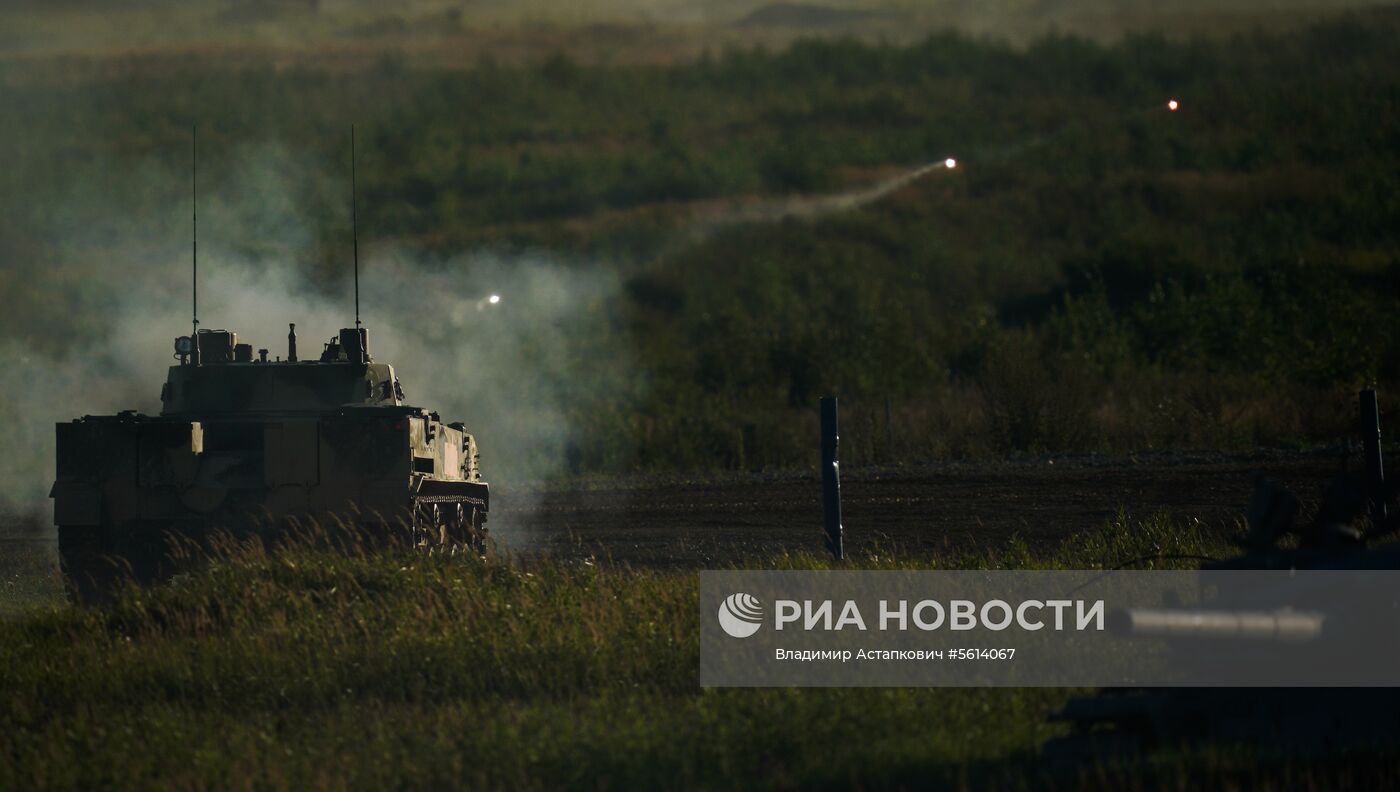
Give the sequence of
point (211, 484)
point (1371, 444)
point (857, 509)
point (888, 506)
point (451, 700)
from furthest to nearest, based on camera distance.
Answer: point (888, 506)
point (857, 509)
point (211, 484)
point (1371, 444)
point (451, 700)

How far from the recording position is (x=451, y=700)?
27.7ft

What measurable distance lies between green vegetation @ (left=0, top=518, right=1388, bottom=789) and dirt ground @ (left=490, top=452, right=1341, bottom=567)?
352cm

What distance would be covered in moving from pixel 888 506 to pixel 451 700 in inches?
457

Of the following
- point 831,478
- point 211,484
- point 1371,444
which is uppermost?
point 211,484

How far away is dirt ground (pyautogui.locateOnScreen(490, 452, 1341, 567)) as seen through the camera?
1588cm

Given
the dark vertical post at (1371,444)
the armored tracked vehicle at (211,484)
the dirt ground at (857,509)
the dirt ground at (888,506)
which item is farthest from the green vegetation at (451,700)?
the dirt ground at (888,506)

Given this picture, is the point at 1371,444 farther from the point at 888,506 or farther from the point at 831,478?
the point at 888,506

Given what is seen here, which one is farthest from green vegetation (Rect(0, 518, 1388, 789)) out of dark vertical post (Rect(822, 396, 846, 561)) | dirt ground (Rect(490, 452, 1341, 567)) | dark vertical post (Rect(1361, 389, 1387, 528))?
dirt ground (Rect(490, 452, 1341, 567))

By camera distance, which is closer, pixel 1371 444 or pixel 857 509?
pixel 1371 444

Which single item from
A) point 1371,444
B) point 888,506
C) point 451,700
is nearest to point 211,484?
point 451,700

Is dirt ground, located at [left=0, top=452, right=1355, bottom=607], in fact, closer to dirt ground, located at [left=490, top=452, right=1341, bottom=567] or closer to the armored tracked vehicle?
dirt ground, located at [left=490, top=452, right=1341, bottom=567]

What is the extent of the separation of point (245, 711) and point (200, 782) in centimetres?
157

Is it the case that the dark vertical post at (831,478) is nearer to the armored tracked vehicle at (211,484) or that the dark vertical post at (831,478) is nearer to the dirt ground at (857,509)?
the dirt ground at (857,509)

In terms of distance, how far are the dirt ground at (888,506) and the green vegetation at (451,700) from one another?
3517mm
